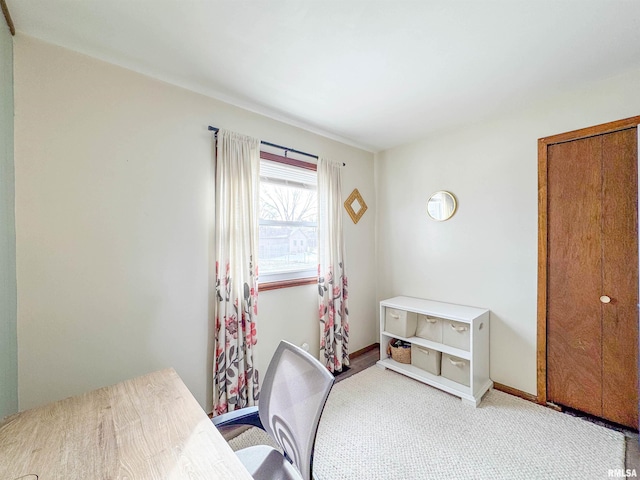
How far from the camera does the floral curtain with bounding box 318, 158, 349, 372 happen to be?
8.65 feet

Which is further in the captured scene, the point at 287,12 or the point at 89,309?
the point at 89,309

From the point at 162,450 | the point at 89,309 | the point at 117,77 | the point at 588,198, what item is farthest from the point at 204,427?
the point at 588,198

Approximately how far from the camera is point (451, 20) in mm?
1326

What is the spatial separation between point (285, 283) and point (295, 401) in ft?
4.62

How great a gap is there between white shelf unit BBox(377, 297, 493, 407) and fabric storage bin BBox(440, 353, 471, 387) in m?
0.04

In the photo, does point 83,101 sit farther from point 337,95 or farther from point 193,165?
point 337,95

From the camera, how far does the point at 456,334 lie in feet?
7.63

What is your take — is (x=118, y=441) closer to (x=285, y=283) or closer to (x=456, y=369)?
(x=285, y=283)

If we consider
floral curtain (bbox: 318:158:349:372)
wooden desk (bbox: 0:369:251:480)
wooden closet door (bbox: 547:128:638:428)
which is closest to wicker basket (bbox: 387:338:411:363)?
floral curtain (bbox: 318:158:349:372)

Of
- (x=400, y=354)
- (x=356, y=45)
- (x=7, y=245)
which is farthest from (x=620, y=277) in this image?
(x=7, y=245)

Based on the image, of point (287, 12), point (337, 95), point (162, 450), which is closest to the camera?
point (162, 450)

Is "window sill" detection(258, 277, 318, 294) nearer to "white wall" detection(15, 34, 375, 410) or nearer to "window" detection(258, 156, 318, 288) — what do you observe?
"window" detection(258, 156, 318, 288)

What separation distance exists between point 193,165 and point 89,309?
1095mm

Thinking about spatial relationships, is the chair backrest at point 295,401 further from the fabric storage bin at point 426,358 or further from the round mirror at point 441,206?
the round mirror at point 441,206
